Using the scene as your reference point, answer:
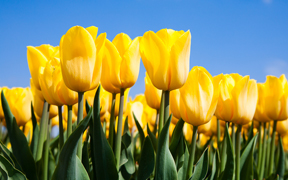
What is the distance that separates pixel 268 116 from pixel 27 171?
165 centimetres

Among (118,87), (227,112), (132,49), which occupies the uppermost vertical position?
(132,49)

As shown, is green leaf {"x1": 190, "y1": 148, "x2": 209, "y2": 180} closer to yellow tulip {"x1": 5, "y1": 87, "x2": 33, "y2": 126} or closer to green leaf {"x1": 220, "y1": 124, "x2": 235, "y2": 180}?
green leaf {"x1": 220, "y1": 124, "x2": 235, "y2": 180}

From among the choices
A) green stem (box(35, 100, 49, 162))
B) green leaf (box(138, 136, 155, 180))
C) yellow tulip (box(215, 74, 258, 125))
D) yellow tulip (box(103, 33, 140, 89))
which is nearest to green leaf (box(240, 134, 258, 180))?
yellow tulip (box(215, 74, 258, 125))

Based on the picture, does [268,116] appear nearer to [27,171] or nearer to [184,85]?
[184,85]

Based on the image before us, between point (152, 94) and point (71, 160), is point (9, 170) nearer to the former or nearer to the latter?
point (71, 160)

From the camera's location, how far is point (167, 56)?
1.21 m

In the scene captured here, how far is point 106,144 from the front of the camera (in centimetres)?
118

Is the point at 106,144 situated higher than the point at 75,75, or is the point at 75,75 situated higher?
the point at 75,75

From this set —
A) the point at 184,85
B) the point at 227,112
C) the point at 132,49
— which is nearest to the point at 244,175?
the point at 227,112

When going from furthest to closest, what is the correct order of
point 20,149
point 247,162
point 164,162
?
point 247,162, point 20,149, point 164,162

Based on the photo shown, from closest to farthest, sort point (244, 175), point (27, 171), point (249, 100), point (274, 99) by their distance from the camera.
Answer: point (27, 171) → point (249, 100) → point (244, 175) → point (274, 99)

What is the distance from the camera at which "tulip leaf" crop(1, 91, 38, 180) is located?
1.46m

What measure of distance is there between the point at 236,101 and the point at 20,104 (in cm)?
146

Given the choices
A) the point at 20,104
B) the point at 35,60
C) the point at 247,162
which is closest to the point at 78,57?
the point at 35,60
